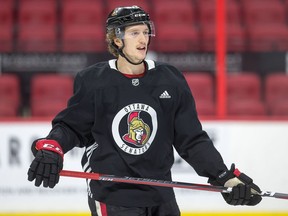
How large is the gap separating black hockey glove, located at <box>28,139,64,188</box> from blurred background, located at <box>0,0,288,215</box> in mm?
1910

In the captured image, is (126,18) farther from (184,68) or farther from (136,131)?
(184,68)

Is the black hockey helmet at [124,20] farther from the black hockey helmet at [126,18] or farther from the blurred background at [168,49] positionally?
the blurred background at [168,49]

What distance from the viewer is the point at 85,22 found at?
571 centimetres

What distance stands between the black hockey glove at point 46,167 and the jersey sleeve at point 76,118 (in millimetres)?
106

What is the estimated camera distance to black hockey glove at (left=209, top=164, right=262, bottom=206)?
111 inches

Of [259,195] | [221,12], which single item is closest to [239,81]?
[221,12]

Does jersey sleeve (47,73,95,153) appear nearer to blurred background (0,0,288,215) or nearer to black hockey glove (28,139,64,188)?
black hockey glove (28,139,64,188)

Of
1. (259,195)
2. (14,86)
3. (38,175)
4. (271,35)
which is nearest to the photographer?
(38,175)

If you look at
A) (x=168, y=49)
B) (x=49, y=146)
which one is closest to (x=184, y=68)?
(x=168, y=49)

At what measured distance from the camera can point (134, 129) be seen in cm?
286

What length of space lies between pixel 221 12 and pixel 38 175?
8.10 ft

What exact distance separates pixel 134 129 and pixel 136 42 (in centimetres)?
33

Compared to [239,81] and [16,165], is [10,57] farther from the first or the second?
[239,81]

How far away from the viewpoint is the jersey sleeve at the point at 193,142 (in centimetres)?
289
